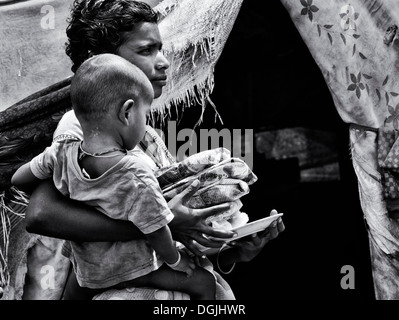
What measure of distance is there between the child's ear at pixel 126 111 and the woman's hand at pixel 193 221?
0.24 metres

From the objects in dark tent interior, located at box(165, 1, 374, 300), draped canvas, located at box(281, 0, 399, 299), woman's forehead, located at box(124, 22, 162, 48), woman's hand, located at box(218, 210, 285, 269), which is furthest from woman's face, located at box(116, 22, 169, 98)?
dark tent interior, located at box(165, 1, 374, 300)

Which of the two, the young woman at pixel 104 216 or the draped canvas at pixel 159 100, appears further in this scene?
the draped canvas at pixel 159 100

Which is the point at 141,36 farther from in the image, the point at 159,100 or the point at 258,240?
the point at 159,100

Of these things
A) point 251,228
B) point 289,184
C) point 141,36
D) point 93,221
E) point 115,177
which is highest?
point 141,36

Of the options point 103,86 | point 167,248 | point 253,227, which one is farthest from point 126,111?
point 253,227

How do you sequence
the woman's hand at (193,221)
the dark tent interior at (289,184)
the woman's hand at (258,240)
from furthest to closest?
the dark tent interior at (289,184) → the woman's hand at (258,240) → the woman's hand at (193,221)

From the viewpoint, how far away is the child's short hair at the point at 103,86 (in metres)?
1.86

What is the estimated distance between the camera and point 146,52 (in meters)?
2.19

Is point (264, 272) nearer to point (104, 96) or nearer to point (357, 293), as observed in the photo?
point (357, 293)

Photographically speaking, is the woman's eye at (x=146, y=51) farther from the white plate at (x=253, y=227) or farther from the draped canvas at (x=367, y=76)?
the draped canvas at (x=367, y=76)

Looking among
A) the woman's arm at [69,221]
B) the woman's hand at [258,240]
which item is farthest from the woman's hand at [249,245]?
the woman's arm at [69,221]

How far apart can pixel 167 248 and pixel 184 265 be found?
0.11 metres

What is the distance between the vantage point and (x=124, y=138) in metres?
1.91

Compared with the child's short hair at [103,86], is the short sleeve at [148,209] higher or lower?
lower
